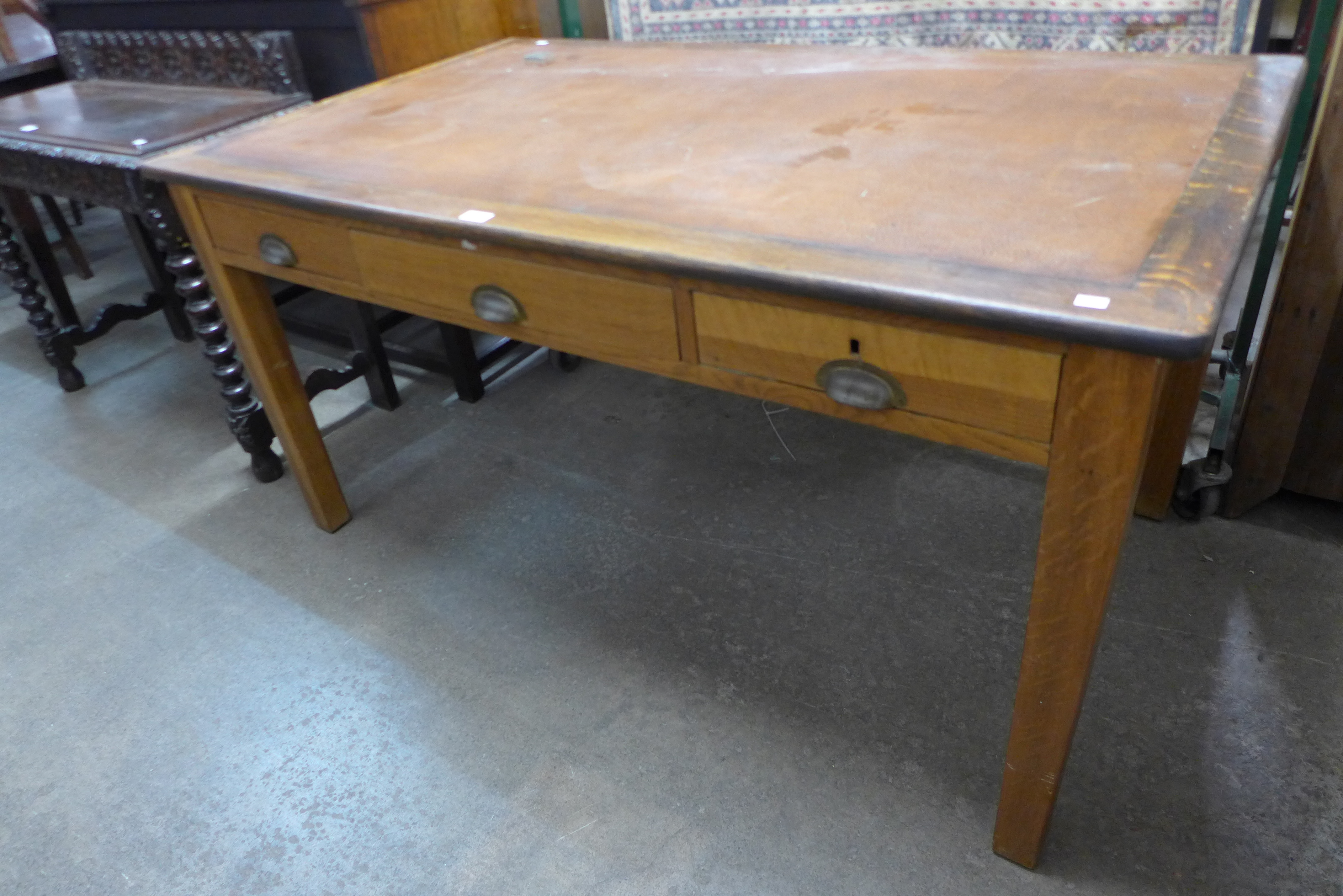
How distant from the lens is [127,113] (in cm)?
224

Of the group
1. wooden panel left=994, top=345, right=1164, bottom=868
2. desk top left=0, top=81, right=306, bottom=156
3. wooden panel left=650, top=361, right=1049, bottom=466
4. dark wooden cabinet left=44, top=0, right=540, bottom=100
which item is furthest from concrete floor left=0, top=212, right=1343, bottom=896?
dark wooden cabinet left=44, top=0, right=540, bottom=100

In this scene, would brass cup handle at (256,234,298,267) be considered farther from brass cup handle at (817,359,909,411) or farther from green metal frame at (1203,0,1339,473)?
green metal frame at (1203,0,1339,473)

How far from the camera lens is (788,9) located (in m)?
2.09

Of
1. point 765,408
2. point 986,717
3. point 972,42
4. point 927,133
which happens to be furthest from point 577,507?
point 972,42

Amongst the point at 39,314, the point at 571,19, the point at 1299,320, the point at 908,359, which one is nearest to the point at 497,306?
the point at 908,359

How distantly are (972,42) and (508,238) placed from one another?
1.30 metres

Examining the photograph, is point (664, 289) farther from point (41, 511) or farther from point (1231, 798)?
point (41, 511)

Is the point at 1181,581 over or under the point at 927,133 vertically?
under

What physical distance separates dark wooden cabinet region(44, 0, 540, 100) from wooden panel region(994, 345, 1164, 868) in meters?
1.85

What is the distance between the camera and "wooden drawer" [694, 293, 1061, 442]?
2.96ft

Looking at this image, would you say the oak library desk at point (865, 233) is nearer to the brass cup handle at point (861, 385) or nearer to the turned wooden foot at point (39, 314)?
the brass cup handle at point (861, 385)

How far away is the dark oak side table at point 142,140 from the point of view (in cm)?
189

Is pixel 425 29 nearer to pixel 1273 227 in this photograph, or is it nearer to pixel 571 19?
pixel 571 19

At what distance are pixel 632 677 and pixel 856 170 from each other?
924 mm
